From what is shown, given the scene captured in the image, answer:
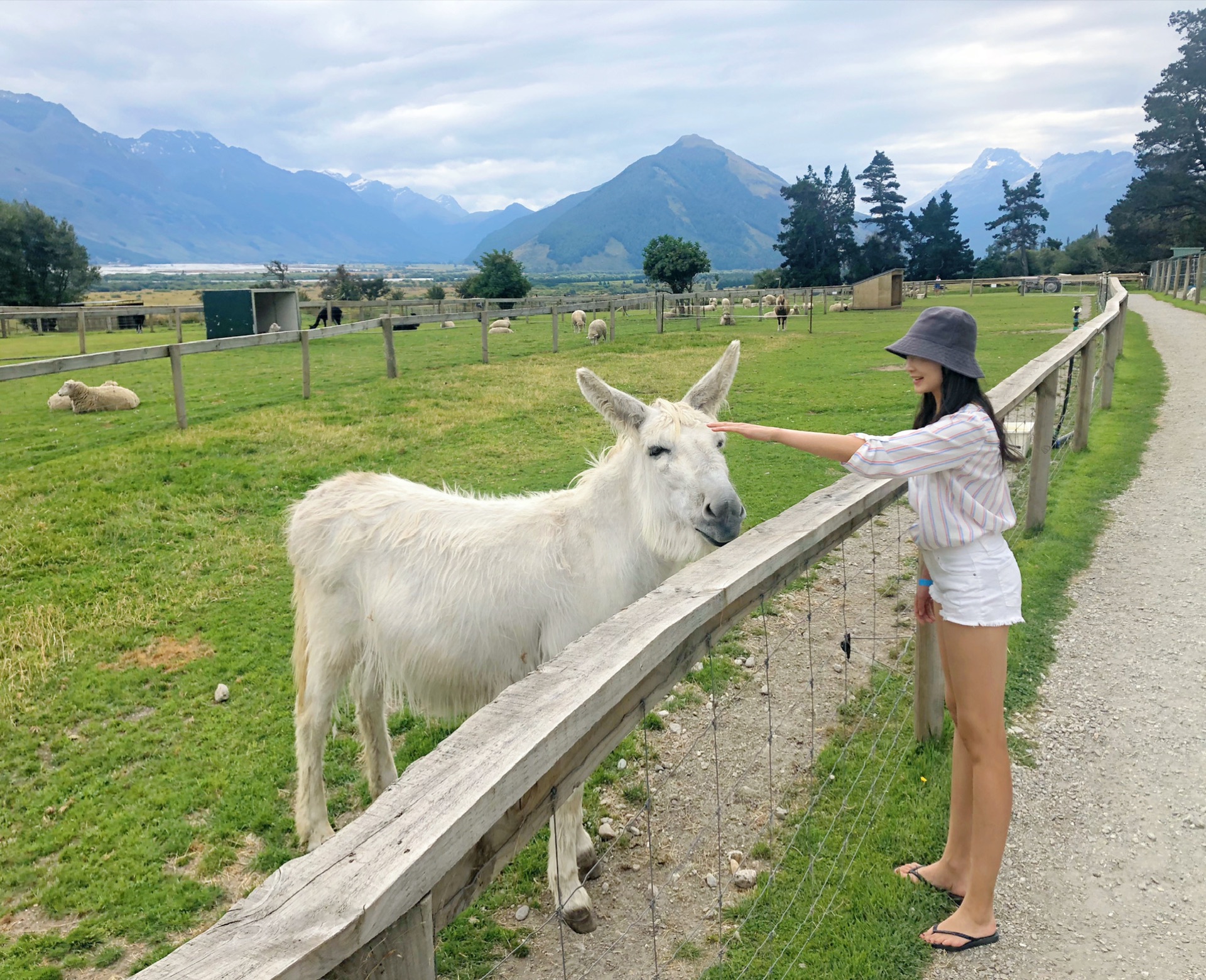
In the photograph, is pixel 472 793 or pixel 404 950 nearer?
pixel 404 950

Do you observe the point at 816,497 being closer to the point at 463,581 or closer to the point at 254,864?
the point at 463,581

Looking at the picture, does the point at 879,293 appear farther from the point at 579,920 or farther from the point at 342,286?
the point at 579,920

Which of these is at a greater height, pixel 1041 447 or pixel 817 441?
pixel 817 441

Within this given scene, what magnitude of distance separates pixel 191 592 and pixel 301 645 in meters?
3.16

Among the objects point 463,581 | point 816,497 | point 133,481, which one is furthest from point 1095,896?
point 133,481

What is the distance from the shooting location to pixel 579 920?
10.1 ft

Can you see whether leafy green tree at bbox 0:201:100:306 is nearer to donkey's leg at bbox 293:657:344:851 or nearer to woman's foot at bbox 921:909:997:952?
donkey's leg at bbox 293:657:344:851

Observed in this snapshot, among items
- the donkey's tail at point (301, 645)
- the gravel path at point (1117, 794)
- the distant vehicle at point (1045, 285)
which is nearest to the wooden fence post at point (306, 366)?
the donkey's tail at point (301, 645)

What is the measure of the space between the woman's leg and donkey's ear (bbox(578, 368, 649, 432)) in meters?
1.58

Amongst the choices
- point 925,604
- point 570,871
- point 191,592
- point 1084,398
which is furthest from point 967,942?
point 1084,398

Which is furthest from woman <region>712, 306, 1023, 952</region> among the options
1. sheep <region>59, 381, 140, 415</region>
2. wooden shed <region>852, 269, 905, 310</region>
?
wooden shed <region>852, 269, 905, 310</region>

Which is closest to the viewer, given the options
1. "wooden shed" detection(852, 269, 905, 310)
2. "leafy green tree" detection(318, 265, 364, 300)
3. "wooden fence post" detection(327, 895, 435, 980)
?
"wooden fence post" detection(327, 895, 435, 980)

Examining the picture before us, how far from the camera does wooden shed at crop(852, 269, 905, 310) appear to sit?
42.5m

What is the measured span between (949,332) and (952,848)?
2085mm
